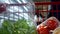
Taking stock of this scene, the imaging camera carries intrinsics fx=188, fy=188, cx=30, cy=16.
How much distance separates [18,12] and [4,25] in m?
0.13

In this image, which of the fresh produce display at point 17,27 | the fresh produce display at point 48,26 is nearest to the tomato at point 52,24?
the fresh produce display at point 48,26

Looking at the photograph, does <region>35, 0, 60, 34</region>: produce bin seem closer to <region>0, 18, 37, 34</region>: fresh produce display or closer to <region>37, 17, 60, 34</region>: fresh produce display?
<region>37, 17, 60, 34</region>: fresh produce display

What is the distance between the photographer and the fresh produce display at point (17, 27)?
0.90m

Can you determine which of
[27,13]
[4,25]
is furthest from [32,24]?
[4,25]

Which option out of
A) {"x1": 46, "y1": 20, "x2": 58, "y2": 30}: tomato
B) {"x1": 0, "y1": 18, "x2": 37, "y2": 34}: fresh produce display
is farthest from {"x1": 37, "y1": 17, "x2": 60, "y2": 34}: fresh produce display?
{"x1": 0, "y1": 18, "x2": 37, "y2": 34}: fresh produce display

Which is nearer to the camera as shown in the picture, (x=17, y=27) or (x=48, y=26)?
(x=17, y=27)

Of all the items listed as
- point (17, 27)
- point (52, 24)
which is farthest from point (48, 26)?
point (17, 27)

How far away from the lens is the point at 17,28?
938 mm

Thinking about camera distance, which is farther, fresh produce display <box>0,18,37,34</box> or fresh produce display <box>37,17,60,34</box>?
fresh produce display <box>37,17,60,34</box>

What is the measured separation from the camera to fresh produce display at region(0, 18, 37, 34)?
2.95 ft

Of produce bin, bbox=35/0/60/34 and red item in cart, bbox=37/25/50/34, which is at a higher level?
produce bin, bbox=35/0/60/34

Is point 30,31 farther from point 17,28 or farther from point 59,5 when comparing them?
point 59,5

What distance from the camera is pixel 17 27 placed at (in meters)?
0.94

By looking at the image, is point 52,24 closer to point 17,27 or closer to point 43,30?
point 43,30
